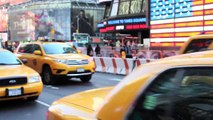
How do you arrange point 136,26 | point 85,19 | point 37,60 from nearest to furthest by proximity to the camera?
point 37,60 < point 136,26 < point 85,19

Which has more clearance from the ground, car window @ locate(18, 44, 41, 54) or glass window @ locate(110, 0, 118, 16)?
glass window @ locate(110, 0, 118, 16)

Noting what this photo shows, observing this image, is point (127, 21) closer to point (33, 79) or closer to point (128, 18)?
point (128, 18)

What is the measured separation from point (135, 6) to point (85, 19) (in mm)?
54410

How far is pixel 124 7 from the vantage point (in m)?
50.3

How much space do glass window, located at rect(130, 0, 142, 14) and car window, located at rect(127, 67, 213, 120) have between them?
45147 millimetres

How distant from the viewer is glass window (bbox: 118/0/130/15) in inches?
1952

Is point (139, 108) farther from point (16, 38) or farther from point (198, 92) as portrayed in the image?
point (16, 38)

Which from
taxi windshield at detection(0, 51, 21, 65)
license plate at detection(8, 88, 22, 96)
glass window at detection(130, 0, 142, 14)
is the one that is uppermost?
glass window at detection(130, 0, 142, 14)

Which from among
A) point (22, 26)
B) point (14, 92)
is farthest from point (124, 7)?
point (22, 26)

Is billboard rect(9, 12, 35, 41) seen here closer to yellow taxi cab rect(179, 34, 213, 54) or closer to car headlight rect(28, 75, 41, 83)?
car headlight rect(28, 75, 41, 83)

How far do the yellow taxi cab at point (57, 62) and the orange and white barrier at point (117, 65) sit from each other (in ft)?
12.0

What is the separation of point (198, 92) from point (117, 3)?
50361 mm

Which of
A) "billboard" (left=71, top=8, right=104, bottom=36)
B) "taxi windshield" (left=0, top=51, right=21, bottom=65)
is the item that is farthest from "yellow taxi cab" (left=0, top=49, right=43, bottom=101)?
"billboard" (left=71, top=8, right=104, bottom=36)

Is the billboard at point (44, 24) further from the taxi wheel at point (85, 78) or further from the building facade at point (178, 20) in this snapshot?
the taxi wheel at point (85, 78)
